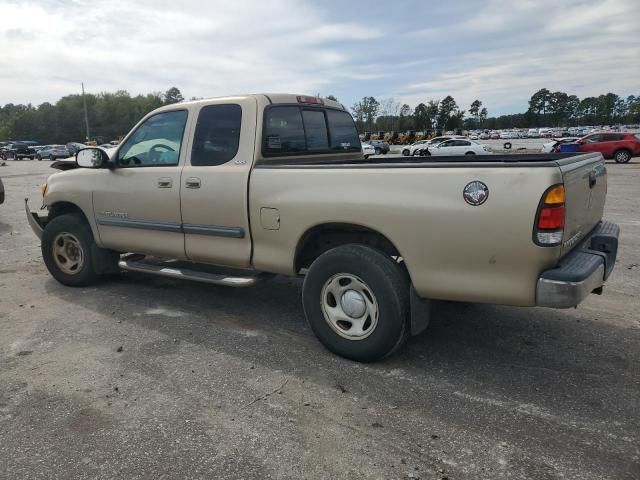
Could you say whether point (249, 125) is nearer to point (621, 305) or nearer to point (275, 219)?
point (275, 219)

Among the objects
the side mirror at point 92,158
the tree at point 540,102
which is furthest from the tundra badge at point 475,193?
the tree at point 540,102

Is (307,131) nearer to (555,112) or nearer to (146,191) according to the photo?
(146,191)

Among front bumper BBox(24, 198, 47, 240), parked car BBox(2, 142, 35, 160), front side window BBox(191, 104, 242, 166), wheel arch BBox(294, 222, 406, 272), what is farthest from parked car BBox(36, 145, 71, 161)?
wheel arch BBox(294, 222, 406, 272)

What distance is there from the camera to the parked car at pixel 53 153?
4825cm

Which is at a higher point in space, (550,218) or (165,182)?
(165,182)

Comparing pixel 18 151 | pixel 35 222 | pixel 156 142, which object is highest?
pixel 18 151

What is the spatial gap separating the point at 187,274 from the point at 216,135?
1.25 metres

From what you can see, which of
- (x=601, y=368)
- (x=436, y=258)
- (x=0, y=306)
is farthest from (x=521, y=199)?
(x=0, y=306)

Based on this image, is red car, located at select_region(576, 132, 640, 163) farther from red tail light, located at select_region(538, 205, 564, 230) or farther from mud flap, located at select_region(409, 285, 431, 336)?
red tail light, located at select_region(538, 205, 564, 230)

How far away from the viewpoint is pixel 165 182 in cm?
462

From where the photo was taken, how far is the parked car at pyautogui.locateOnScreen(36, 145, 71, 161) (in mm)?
48250

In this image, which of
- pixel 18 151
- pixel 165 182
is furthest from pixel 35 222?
pixel 18 151

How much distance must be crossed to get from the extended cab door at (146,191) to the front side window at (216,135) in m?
0.19

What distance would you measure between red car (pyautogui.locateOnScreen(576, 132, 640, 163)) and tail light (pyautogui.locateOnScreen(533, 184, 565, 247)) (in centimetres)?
2601
